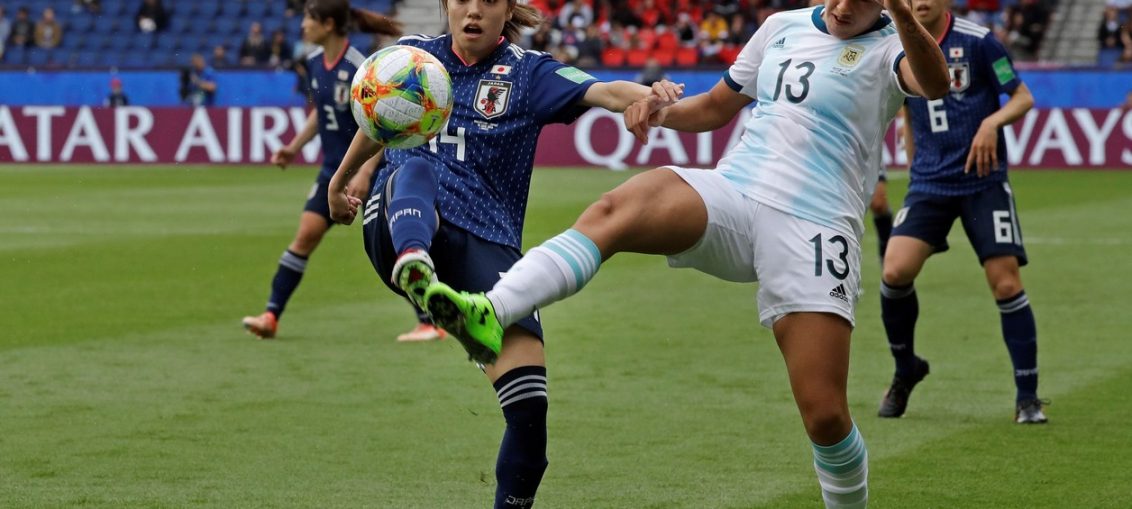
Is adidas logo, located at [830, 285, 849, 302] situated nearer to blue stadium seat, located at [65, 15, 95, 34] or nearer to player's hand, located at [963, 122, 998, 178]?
player's hand, located at [963, 122, 998, 178]

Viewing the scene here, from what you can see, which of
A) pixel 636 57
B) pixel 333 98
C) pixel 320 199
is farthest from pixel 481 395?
pixel 636 57

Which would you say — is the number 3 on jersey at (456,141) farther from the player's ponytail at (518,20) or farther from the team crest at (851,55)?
the team crest at (851,55)

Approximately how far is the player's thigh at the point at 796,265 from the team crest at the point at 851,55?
49cm

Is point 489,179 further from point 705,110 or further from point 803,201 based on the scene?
point 803,201

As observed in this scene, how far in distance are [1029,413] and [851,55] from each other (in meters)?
3.04

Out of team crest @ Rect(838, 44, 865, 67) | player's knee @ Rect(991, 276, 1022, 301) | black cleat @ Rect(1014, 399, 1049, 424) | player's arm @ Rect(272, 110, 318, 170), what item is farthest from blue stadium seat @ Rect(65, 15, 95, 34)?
team crest @ Rect(838, 44, 865, 67)

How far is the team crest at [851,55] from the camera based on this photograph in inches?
189

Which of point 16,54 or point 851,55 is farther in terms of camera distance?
point 16,54

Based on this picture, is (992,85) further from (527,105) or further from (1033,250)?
(1033,250)

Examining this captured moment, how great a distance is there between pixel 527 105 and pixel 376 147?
0.48 meters

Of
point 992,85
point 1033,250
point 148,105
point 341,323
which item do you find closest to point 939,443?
point 992,85

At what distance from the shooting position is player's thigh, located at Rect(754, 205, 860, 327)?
4629mm

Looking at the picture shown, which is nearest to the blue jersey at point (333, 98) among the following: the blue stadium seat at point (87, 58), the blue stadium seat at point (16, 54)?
the blue stadium seat at point (87, 58)

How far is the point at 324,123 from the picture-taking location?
406 inches
